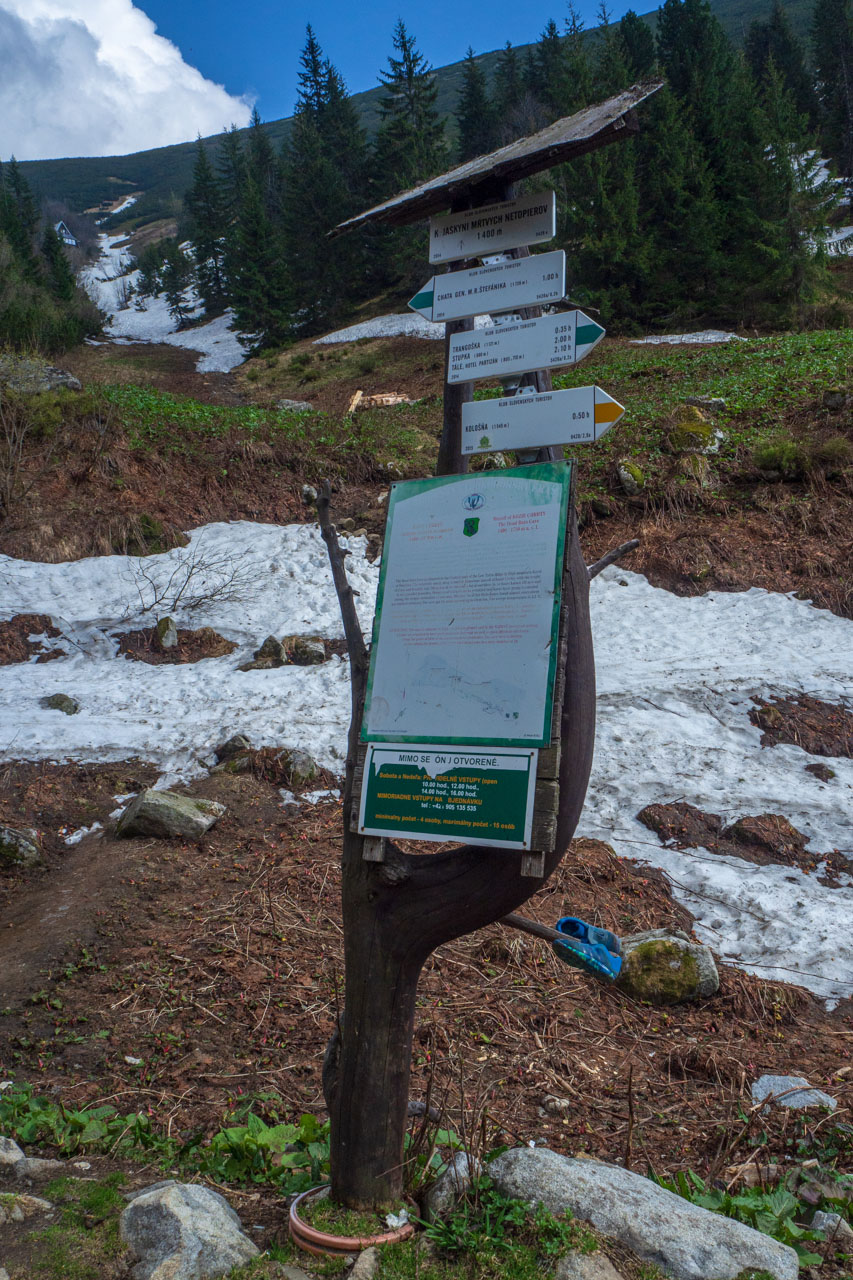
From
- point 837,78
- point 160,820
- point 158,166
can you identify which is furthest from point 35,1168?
point 158,166

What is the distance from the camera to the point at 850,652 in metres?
8.54

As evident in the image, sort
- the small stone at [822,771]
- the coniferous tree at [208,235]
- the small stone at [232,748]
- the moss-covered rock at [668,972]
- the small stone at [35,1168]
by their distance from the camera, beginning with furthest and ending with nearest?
1. the coniferous tree at [208,235]
2. the small stone at [232,748]
3. the small stone at [822,771]
4. the moss-covered rock at [668,972]
5. the small stone at [35,1168]

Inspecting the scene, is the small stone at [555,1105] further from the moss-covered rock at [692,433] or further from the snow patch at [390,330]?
the snow patch at [390,330]

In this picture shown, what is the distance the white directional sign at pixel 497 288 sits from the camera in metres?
2.73

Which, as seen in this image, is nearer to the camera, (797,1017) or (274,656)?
(797,1017)

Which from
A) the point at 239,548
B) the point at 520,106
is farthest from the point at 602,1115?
the point at 520,106

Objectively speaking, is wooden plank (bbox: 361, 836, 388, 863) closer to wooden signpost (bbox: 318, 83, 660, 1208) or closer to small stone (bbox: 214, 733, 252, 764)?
wooden signpost (bbox: 318, 83, 660, 1208)

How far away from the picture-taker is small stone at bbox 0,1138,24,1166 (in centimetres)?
287

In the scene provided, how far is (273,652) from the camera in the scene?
9.64m

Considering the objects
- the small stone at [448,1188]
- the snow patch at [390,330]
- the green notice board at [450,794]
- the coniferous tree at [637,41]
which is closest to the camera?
the green notice board at [450,794]

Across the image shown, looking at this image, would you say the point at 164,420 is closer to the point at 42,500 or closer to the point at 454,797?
the point at 42,500

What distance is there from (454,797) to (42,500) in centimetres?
1169

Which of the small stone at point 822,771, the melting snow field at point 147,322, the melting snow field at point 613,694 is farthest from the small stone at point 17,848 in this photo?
the melting snow field at point 147,322

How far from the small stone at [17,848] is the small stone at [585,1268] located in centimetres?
484
